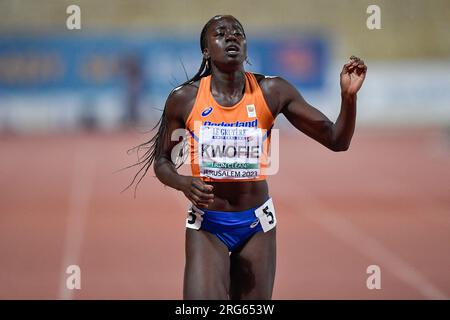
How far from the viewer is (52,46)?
90.6ft

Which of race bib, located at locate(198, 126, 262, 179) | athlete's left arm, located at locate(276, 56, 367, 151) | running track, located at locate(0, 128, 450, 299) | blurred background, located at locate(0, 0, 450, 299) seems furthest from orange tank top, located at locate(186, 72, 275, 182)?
running track, located at locate(0, 128, 450, 299)

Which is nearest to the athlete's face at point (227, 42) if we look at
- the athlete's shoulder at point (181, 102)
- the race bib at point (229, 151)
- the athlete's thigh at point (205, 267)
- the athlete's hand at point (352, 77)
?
the athlete's shoulder at point (181, 102)

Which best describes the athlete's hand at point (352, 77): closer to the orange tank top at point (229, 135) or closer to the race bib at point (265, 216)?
the orange tank top at point (229, 135)

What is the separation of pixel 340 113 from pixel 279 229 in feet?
20.9

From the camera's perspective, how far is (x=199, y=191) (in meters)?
4.25

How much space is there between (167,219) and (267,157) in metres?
7.17

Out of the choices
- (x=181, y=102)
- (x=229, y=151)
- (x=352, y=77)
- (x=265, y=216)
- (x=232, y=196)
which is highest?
(x=352, y=77)

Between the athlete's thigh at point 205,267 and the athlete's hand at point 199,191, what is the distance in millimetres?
339

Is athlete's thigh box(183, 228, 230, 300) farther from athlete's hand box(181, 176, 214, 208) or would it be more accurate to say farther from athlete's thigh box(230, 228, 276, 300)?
athlete's hand box(181, 176, 214, 208)

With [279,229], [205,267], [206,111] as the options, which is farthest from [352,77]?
[279,229]

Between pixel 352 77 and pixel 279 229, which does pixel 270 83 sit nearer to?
pixel 352 77

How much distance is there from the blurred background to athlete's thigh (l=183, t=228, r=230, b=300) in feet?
4.88

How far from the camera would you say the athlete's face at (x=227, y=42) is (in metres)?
4.61
